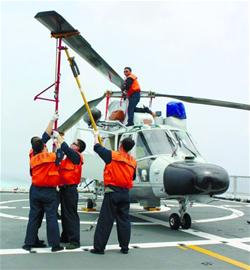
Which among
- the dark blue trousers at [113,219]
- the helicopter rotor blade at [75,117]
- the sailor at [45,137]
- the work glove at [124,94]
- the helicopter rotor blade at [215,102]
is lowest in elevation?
the dark blue trousers at [113,219]

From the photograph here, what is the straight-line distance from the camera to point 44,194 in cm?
553

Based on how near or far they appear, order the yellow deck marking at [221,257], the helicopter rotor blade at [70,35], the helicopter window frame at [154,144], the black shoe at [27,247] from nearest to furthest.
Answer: the yellow deck marking at [221,257] → the black shoe at [27,247] → the helicopter rotor blade at [70,35] → the helicopter window frame at [154,144]

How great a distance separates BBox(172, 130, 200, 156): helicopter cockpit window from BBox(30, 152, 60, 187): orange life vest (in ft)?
11.2

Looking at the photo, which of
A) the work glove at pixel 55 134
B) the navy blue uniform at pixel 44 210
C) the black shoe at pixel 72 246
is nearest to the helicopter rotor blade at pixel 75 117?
the work glove at pixel 55 134

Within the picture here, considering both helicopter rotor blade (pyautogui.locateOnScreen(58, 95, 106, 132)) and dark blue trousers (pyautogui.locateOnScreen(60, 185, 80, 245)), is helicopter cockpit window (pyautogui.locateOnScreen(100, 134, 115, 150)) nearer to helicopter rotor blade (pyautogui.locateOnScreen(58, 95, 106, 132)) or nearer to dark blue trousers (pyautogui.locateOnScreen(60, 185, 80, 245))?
helicopter rotor blade (pyautogui.locateOnScreen(58, 95, 106, 132))

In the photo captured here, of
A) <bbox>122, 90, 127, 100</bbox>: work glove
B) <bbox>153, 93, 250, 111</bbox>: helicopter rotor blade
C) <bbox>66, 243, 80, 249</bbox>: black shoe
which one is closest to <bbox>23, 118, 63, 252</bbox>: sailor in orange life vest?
<bbox>66, 243, 80, 249</bbox>: black shoe

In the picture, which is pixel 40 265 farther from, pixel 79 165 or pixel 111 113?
pixel 111 113

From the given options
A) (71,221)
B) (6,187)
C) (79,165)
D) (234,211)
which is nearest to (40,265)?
(71,221)

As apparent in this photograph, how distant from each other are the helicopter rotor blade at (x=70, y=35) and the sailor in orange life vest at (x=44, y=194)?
1.68m

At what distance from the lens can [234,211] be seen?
1150cm

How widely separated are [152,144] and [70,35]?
3286 millimetres

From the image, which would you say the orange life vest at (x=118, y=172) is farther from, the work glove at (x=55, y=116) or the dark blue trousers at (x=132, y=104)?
the dark blue trousers at (x=132, y=104)

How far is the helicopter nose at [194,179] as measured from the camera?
6.69 metres

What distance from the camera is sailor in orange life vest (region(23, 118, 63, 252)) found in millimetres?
5461
